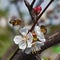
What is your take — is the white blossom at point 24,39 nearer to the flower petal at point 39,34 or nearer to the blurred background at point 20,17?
the flower petal at point 39,34

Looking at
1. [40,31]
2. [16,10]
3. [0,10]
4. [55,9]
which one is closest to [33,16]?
[40,31]

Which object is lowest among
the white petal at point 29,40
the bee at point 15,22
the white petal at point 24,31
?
the white petal at point 29,40

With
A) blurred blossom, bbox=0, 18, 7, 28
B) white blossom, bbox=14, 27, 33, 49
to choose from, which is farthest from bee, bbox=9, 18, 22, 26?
blurred blossom, bbox=0, 18, 7, 28

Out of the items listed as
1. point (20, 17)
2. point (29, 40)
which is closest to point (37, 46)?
point (29, 40)

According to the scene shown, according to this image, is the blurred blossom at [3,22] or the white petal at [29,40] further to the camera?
the blurred blossom at [3,22]

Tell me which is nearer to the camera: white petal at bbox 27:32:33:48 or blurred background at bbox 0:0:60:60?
white petal at bbox 27:32:33:48

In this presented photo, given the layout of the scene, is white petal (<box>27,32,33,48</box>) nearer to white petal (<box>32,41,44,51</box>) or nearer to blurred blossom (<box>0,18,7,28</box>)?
white petal (<box>32,41,44,51</box>)

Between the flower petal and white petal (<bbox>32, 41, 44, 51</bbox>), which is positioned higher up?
the flower petal

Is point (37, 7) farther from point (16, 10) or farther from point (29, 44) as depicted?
point (16, 10)

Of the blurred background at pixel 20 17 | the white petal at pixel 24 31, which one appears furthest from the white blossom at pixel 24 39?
the blurred background at pixel 20 17

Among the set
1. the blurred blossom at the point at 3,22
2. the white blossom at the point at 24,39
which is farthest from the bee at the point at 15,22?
the blurred blossom at the point at 3,22

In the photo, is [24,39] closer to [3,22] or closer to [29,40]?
[29,40]

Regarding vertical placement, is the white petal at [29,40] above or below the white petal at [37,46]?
above
